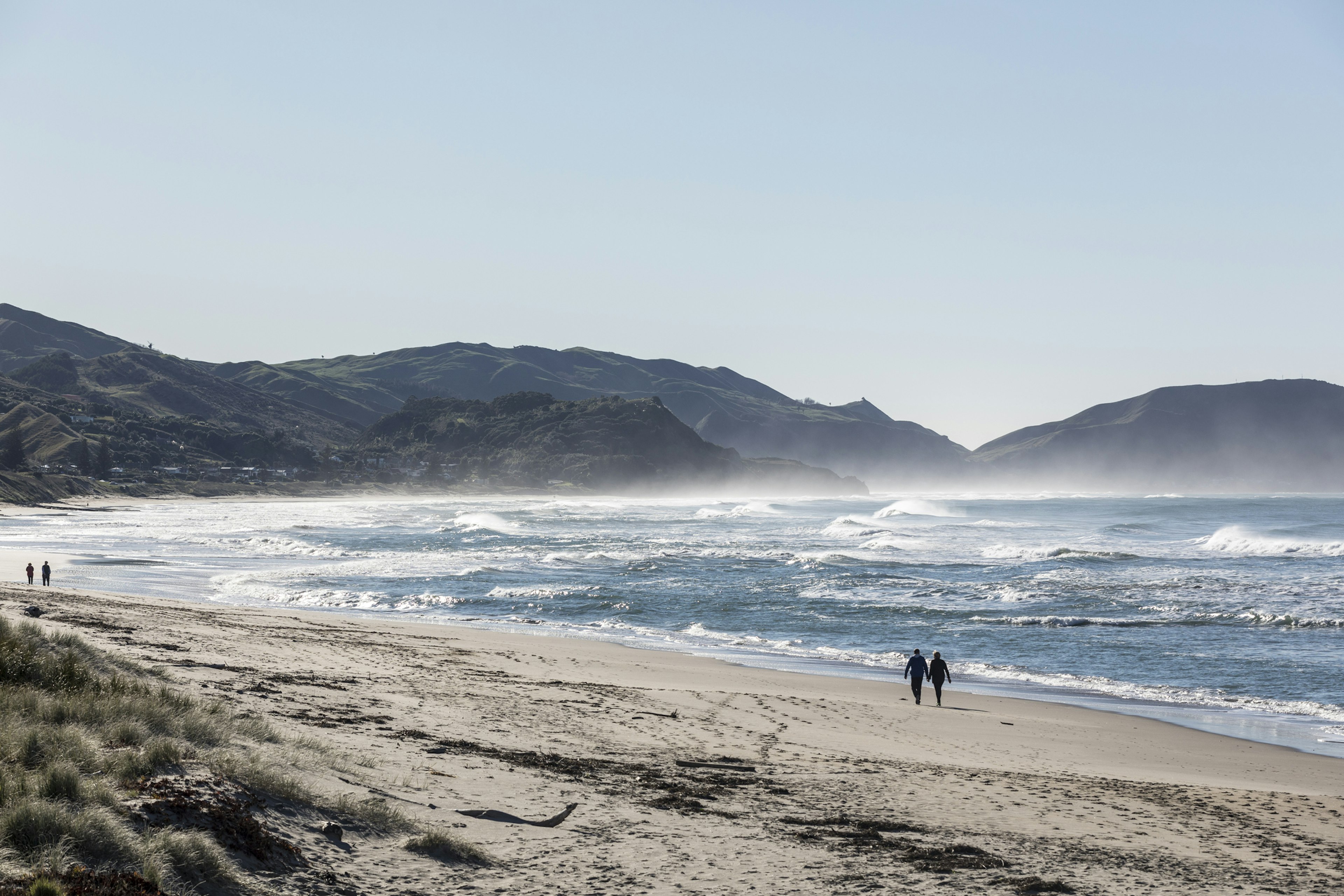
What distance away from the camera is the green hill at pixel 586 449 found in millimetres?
155875

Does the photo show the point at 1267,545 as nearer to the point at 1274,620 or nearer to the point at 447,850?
the point at 1274,620

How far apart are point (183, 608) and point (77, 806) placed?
1844 cm

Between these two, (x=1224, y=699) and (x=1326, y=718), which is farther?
(x=1224, y=699)

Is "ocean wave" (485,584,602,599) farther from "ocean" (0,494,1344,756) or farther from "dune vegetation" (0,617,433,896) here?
"dune vegetation" (0,617,433,896)

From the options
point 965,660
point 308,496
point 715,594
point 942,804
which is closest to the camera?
point 942,804

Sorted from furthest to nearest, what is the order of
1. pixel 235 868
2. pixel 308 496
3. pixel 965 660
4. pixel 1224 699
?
pixel 308 496, pixel 965 660, pixel 1224 699, pixel 235 868

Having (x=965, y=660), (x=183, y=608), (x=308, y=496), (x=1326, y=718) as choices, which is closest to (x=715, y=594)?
(x=965, y=660)

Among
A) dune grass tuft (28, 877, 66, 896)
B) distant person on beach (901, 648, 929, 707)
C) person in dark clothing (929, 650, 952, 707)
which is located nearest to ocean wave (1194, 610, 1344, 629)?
person in dark clothing (929, 650, 952, 707)

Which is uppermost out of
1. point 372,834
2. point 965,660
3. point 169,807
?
point 169,807

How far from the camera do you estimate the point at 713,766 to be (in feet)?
31.3

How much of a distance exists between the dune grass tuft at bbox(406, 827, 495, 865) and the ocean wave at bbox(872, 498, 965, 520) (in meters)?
77.3

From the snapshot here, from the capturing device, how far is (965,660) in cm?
2027

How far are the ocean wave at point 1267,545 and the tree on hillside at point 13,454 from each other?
108m

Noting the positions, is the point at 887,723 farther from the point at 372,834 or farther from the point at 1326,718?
the point at 372,834
